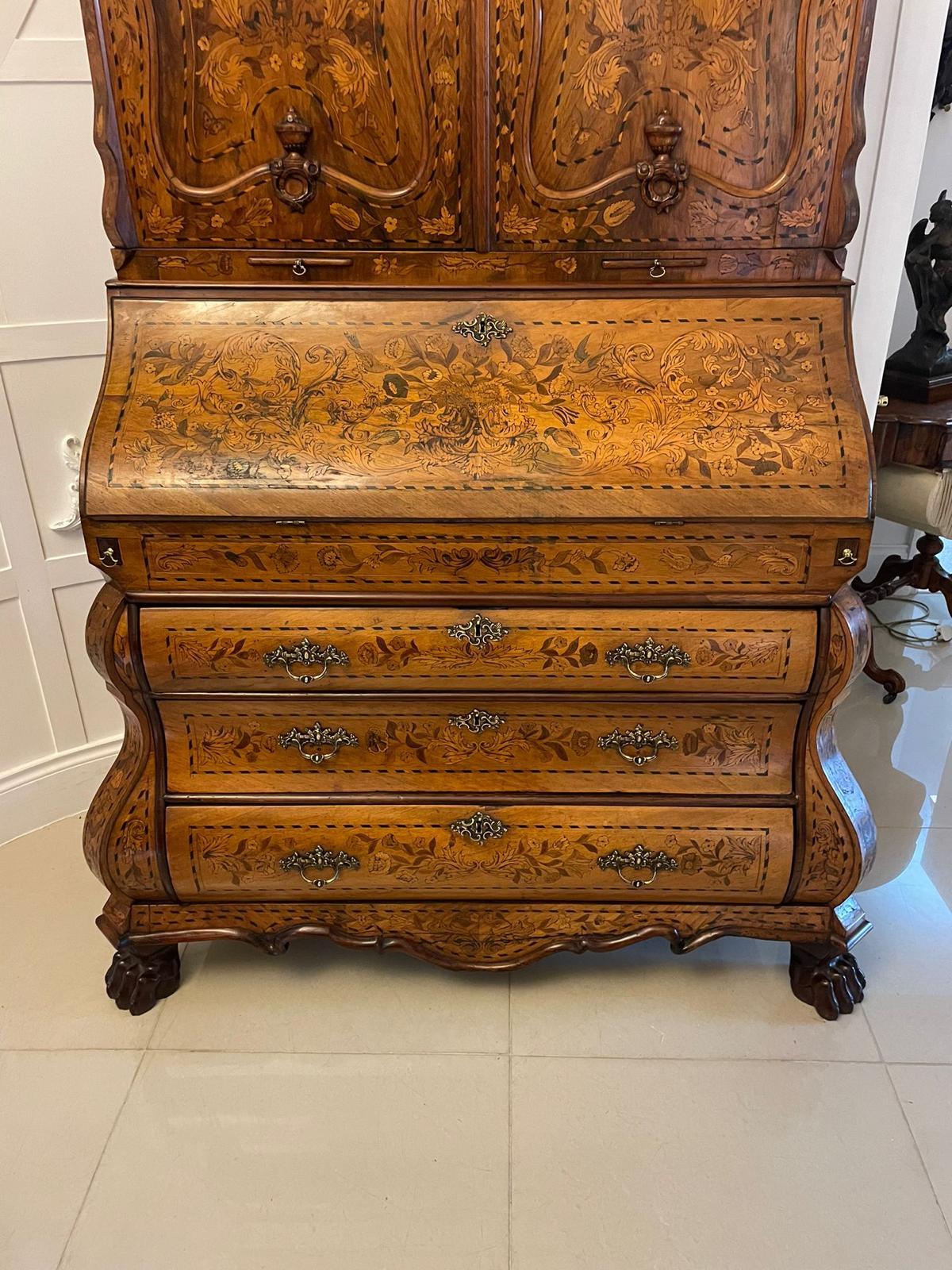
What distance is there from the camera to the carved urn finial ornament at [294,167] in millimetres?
1537

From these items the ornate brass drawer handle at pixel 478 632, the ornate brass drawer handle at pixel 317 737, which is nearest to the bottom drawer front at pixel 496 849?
the ornate brass drawer handle at pixel 317 737

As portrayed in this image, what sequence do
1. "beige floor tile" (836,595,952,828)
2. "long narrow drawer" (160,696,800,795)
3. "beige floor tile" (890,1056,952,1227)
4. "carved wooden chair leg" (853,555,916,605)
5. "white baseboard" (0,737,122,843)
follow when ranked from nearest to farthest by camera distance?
1. "beige floor tile" (890,1056,952,1227)
2. "long narrow drawer" (160,696,800,795)
3. "white baseboard" (0,737,122,843)
4. "beige floor tile" (836,595,952,828)
5. "carved wooden chair leg" (853,555,916,605)

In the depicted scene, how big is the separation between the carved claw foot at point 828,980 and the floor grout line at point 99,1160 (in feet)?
4.29

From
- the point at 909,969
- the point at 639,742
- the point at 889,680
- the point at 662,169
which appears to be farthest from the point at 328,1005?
the point at 889,680

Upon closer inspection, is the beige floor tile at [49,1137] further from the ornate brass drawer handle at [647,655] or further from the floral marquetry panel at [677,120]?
the floral marquetry panel at [677,120]

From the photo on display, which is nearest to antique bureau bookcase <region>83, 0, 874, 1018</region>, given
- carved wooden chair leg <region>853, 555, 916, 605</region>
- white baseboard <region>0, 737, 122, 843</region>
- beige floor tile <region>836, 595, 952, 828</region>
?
white baseboard <region>0, 737, 122, 843</region>

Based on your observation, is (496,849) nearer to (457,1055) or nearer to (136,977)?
(457,1055)

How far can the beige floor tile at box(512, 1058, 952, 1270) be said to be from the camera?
4.93 ft

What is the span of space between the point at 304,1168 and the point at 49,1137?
465mm

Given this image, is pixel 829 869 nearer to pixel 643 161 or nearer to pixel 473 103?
pixel 643 161

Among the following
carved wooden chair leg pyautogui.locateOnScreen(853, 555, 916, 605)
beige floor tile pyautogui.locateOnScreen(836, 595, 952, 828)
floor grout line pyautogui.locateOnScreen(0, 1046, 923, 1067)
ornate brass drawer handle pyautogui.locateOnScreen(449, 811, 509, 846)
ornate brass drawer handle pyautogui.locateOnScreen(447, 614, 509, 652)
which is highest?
ornate brass drawer handle pyautogui.locateOnScreen(447, 614, 509, 652)

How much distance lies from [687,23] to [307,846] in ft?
5.05

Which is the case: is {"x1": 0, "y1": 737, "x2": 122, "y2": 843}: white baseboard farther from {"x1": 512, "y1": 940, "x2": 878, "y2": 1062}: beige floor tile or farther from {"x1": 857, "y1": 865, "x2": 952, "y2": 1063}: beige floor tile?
{"x1": 857, "y1": 865, "x2": 952, "y2": 1063}: beige floor tile

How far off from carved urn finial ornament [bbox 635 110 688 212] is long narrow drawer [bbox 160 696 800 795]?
85 cm
